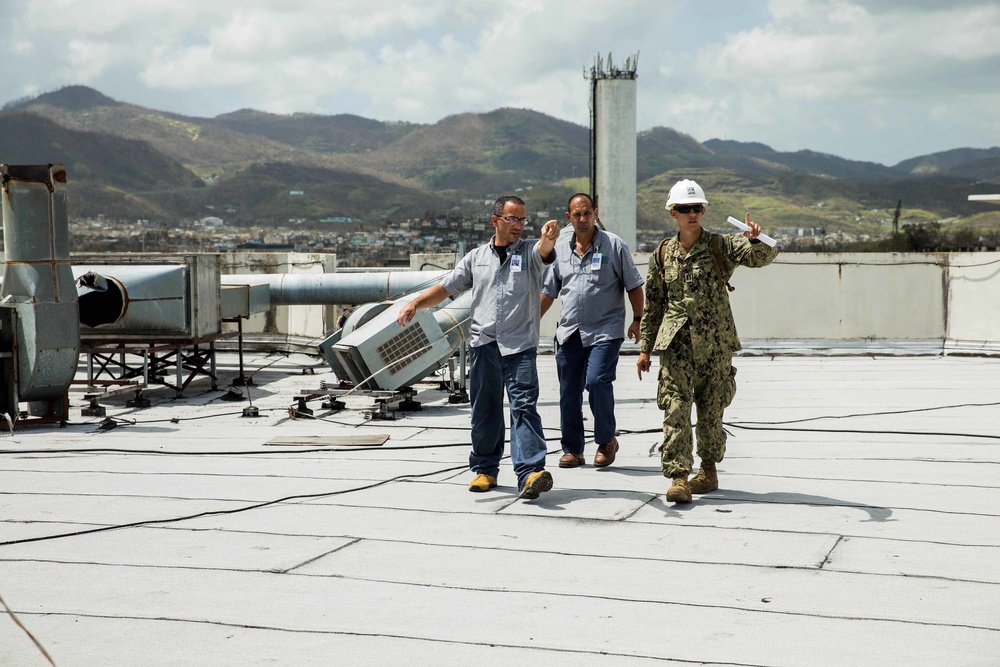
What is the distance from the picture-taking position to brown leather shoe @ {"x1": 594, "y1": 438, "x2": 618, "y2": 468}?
755 cm

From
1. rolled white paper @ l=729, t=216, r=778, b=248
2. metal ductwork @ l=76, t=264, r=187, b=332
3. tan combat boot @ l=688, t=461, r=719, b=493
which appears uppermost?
rolled white paper @ l=729, t=216, r=778, b=248

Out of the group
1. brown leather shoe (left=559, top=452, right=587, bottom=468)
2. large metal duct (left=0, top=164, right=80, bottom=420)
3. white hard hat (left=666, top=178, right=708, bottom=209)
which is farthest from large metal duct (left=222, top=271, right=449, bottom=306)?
white hard hat (left=666, top=178, right=708, bottom=209)

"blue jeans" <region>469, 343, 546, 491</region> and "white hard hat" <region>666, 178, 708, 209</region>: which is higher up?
"white hard hat" <region>666, 178, 708, 209</region>

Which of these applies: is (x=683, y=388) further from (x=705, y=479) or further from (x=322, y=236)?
(x=322, y=236)

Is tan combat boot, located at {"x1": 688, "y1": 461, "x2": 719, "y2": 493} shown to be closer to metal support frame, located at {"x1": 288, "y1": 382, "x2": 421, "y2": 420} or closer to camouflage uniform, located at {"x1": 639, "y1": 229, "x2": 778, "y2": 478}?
camouflage uniform, located at {"x1": 639, "y1": 229, "x2": 778, "y2": 478}

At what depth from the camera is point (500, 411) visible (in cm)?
682

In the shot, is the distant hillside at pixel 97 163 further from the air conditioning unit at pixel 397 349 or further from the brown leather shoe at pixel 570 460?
the brown leather shoe at pixel 570 460

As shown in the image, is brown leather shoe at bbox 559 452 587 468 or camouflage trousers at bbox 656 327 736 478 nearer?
camouflage trousers at bbox 656 327 736 478

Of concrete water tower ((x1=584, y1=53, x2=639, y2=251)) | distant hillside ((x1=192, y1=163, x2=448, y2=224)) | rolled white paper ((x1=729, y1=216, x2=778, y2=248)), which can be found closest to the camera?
rolled white paper ((x1=729, y1=216, x2=778, y2=248))

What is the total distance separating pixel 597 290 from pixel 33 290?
5.91m

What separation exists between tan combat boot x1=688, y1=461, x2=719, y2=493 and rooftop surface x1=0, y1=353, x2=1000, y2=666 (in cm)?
18

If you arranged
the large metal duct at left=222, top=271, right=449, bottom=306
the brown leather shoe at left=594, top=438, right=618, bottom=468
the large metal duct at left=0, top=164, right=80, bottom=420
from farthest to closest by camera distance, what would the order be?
the large metal duct at left=222, top=271, right=449, bottom=306 → the large metal duct at left=0, top=164, right=80, bottom=420 → the brown leather shoe at left=594, top=438, right=618, bottom=468

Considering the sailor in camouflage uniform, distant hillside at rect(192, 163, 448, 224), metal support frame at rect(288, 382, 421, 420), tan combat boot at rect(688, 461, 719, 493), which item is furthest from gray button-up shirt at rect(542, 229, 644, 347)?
distant hillside at rect(192, 163, 448, 224)

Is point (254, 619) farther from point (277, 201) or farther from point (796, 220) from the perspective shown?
point (796, 220)
